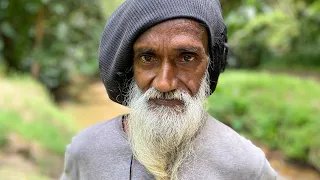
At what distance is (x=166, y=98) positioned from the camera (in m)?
1.47

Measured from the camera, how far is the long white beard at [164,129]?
149cm

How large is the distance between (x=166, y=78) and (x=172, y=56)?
0.23 feet

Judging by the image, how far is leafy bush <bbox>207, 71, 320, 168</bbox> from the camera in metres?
6.27

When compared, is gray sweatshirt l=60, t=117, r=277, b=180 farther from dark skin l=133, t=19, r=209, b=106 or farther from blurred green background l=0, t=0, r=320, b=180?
blurred green background l=0, t=0, r=320, b=180

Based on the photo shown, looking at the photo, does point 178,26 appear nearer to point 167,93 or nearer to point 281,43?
point 167,93

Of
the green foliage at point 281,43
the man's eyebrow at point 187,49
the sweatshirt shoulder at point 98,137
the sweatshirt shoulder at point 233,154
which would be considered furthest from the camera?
the green foliage at point 281,43

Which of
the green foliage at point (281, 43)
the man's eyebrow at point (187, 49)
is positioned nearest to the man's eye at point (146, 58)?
the man's eyebrow at point (187, 49)

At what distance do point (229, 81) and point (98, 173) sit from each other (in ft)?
22.7

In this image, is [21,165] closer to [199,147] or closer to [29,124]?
[29,124]

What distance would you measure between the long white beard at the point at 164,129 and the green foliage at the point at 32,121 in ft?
12.5

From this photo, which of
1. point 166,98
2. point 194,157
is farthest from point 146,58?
point 194,157

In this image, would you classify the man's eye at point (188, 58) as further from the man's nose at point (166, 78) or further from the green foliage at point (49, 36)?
the green foliage at point (49, 36)

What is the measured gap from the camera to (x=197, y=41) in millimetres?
1428

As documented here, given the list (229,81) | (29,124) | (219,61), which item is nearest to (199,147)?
(219,61)
